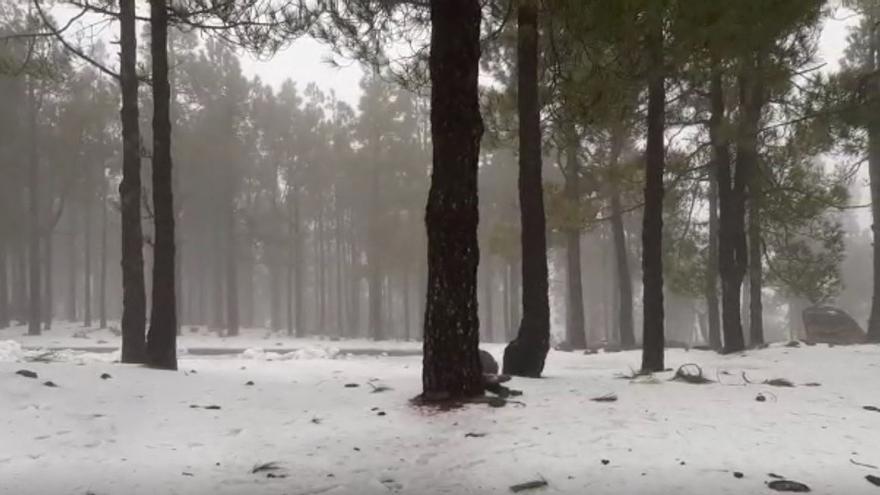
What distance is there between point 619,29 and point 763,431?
16.3 feet

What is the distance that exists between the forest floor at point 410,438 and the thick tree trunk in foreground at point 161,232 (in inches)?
71.3

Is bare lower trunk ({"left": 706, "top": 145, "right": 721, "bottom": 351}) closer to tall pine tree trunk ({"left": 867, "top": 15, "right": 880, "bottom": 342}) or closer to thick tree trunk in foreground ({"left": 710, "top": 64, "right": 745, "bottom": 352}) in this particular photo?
thick tree trunk in foreground ({"left": 710, "top": 64, "right": 745, "bottom": 352})

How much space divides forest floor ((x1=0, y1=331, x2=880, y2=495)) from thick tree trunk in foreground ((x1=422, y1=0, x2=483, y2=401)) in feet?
1.63

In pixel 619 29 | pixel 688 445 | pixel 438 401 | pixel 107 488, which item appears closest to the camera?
pixel 107 488

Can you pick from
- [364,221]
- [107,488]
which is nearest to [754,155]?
[107,488]

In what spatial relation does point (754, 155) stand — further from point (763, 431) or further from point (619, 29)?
point (763, 431)

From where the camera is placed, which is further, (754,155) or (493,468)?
(754,155)

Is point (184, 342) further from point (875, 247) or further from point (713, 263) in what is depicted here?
point (875, 247)

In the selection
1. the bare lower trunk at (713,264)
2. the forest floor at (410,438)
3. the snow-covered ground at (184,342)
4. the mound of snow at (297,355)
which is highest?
the bare lower trunk at (713,264)

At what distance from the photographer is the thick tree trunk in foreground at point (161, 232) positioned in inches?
384

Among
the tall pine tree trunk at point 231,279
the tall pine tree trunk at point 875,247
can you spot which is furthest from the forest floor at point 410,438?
the tall pine tree trunk at point 231,279

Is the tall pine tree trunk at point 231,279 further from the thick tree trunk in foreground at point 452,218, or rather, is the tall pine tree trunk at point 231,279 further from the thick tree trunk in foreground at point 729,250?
the thick tree trunk in foreground at point 452,218

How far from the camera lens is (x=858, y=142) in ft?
43.5

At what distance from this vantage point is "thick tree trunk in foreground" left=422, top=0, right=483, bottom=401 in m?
6.41
